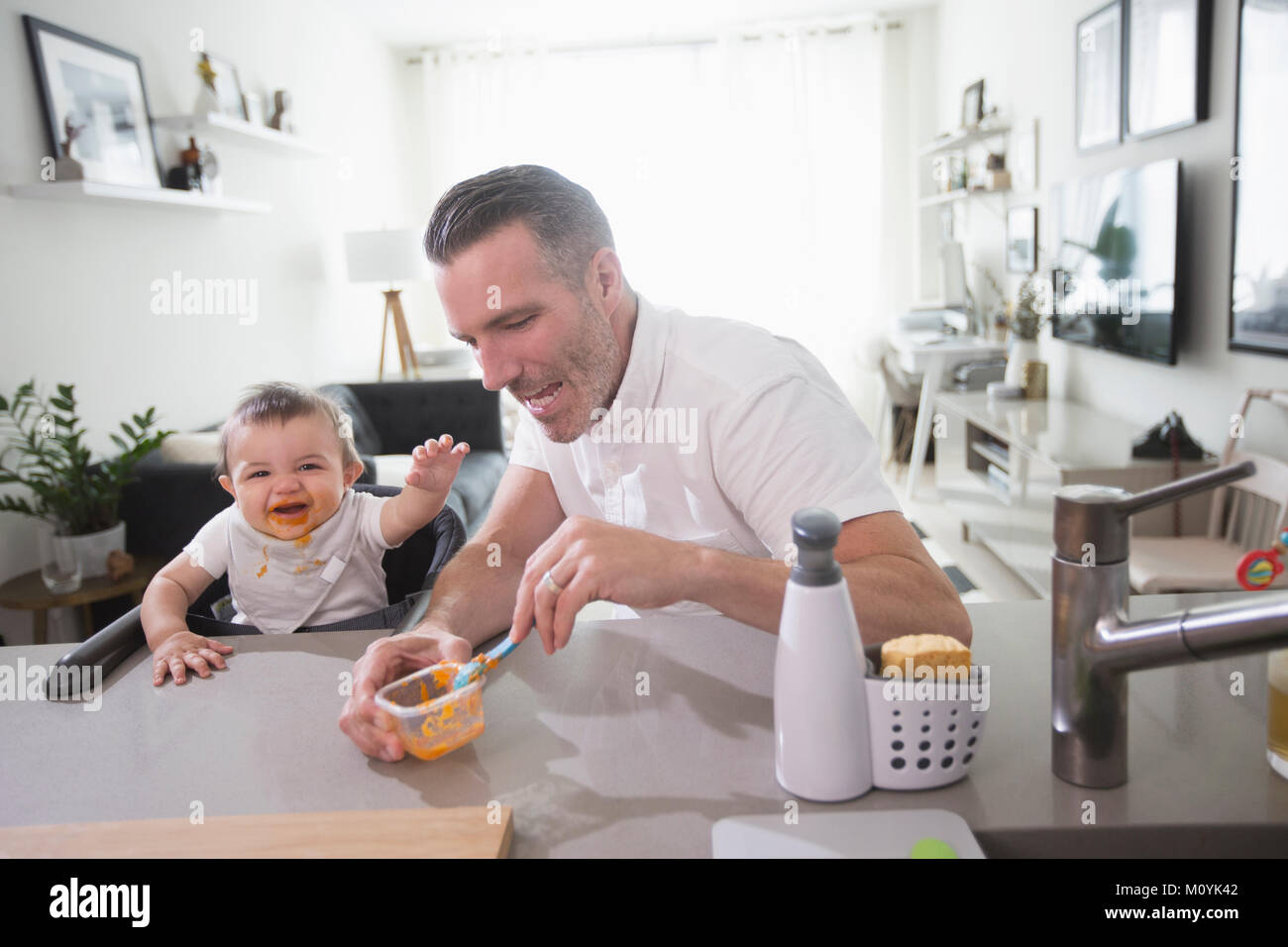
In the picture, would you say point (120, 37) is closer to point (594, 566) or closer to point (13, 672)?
point (13, 672)

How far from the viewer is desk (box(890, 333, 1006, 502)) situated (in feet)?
15.5

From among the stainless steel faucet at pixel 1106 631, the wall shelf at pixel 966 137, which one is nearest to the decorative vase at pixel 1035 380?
the wall shelf at pixel 966 137

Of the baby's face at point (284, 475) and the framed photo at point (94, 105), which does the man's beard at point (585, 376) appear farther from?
the framed photo at point (94, 105)

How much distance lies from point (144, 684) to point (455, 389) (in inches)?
139

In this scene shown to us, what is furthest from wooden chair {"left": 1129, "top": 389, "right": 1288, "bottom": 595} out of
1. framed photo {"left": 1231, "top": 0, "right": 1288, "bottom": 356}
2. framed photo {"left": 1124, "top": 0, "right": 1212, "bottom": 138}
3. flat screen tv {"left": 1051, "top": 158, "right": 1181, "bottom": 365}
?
framed photo {"left": 1124, "top": 0, "right": 1212, "bottom": 138}

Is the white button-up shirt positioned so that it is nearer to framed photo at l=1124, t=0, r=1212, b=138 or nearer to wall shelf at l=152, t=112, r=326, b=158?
framed photo at l=1124, t=0, r=1212, b=138

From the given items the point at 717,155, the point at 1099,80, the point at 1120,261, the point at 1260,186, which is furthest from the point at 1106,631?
the point at 717,155

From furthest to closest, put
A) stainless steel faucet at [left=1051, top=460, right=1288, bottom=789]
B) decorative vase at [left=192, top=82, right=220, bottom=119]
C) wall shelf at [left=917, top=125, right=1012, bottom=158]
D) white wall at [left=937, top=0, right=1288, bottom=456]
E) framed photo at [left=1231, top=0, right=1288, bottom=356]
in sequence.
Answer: wall shelf at [left=917, top=125, right=1012, bottom=158] → decorative vase at [left=192, top=82, right=220, bottom=119] → white wall at [left=937, top=0, right=1288, bottom=456] → framed photo at [left=1231, top=0, right=1288, bottom=356] → stainless steel faucet at [left=1051, top=460, right=1288, bottom=789]

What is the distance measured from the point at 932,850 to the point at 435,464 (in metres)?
0.87

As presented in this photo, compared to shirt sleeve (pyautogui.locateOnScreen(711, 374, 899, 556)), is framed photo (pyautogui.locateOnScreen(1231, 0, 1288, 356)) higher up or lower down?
higher up

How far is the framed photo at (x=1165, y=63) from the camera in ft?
9.00

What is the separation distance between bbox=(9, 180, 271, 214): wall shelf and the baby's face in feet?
6.03

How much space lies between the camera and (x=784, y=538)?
3.86ft

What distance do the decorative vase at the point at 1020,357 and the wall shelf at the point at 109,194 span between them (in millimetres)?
3361
